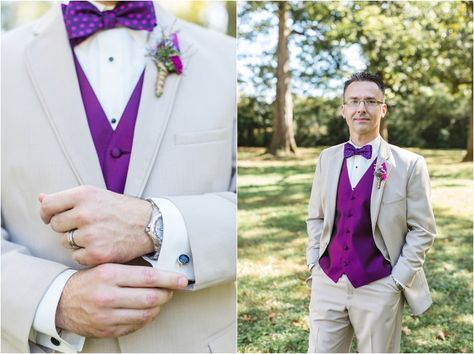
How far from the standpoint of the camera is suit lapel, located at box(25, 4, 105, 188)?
1.52 metres

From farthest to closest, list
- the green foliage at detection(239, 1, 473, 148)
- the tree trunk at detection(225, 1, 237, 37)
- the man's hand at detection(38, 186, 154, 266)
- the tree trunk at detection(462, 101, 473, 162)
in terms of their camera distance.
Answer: the tree trunk at detection(225, 1, 237, 37)
the tree trunk at detection(462, 101, 473, 162)
the green foliage at detection(239, 1, 473, 148)
the man's hand at detection(38, 186, 154, 266)

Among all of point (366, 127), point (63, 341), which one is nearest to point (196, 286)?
point (63, 341)

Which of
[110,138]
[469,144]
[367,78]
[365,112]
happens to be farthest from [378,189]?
[110,138]

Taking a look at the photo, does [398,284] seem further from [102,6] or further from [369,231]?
[102,6]

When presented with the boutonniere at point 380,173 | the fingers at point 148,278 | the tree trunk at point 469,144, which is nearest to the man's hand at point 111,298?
the fingers at point 148,278

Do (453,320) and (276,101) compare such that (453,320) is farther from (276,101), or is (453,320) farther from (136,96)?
(136,96)

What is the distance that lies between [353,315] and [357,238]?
26 centimetres

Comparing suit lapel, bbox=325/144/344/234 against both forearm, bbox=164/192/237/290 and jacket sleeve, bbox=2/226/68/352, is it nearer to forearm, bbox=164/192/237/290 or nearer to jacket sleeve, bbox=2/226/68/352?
forearm, bbox=164/192/237/290

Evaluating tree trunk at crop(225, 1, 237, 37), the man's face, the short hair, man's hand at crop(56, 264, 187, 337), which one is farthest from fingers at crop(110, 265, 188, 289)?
tree trunk at crop(225, 1, 237, 37)

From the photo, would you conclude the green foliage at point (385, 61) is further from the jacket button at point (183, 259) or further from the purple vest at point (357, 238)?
the jacket button at point (183, 259)

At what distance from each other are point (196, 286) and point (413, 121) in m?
0.92

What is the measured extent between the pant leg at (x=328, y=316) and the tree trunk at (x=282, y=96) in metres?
0.52

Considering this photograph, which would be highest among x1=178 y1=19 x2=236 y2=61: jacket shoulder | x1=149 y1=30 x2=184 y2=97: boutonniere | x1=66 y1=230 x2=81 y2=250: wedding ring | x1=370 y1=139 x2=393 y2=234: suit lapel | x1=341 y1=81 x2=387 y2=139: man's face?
x1=178 y1=19 x2=236 y2=61: jacket shoulder

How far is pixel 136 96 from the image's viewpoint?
62.2 inches
